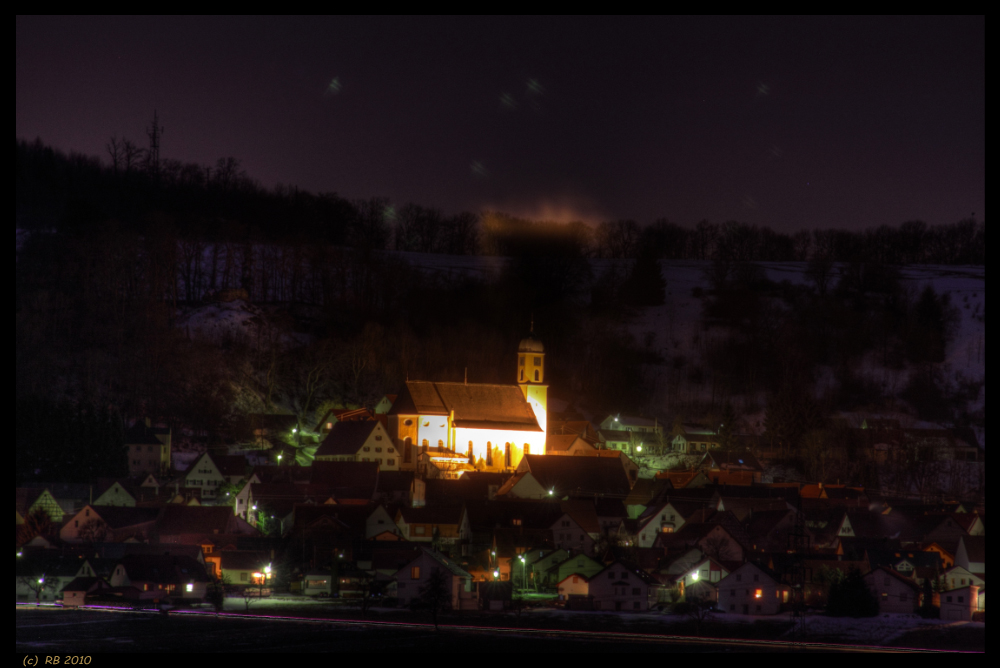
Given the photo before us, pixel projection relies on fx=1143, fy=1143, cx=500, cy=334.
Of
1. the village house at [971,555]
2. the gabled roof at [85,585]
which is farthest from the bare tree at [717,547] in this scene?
the gabled roof at [85,585]

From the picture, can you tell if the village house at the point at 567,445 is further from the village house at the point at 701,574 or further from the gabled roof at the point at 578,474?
the village house at the point at 701,574

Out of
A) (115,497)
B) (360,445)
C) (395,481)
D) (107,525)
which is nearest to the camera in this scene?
(107,525)

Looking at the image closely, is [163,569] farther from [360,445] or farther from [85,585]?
[360,445]

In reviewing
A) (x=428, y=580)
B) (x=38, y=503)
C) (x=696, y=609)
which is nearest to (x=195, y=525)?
(x=38, y=503)

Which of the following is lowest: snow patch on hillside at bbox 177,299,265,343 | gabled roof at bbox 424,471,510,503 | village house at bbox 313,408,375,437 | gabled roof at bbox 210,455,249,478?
gabled roof at bbox 424,471,510,503

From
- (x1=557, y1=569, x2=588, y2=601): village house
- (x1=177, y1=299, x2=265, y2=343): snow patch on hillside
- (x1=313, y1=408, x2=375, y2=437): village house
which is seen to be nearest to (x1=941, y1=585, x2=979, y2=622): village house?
(x1=557, y1=569, x2=588, y2=601): village house

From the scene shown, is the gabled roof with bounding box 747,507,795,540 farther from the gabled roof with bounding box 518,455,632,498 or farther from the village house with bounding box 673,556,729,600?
the gabled roof with bounding box 518,455,632,498
